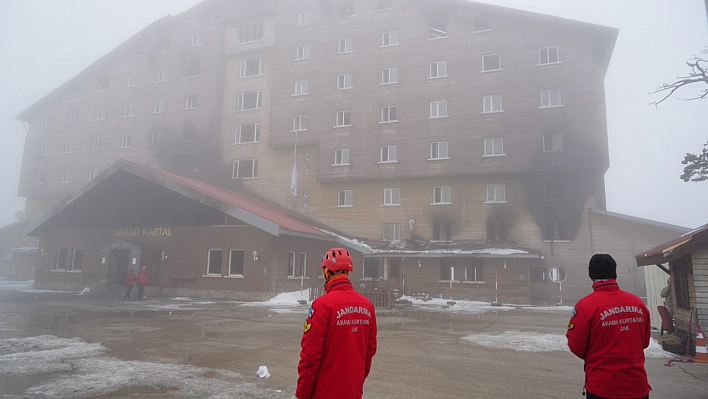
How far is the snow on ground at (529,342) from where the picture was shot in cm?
1101

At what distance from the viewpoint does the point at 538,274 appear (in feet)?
105

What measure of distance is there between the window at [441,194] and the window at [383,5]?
50.5 ft

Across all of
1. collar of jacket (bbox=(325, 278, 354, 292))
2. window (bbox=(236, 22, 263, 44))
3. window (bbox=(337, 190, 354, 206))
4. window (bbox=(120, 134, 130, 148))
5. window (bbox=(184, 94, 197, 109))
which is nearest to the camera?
collar of jacket (bbox=(325, 278, 354, 292))

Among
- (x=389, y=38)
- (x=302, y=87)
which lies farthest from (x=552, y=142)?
(x=302, y=87)

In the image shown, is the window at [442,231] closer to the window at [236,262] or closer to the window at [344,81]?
the window at [344,81]

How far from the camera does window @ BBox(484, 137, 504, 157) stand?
3391 centimetres

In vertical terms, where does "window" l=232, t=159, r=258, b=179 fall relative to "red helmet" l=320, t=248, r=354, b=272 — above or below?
above

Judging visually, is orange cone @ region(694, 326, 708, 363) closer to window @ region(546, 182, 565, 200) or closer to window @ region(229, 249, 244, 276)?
window @ region(229, 249, 244, 276)

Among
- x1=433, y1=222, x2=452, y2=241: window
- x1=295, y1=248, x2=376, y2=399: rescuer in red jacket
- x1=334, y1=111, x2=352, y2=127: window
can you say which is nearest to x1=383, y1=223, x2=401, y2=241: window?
x1=433, y1=222, x2=452, y2=241: window

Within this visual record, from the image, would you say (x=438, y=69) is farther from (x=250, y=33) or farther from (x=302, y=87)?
(x=250, y=33)

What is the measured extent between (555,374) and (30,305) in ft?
67.9

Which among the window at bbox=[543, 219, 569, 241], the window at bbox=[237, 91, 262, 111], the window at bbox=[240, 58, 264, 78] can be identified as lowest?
the window at bbox=[543, 219, 569, 241]

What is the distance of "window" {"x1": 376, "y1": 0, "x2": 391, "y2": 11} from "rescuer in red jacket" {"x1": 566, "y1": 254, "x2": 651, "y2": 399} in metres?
37.7

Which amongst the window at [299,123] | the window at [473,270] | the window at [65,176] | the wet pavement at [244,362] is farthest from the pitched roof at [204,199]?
the window at [65,176]
